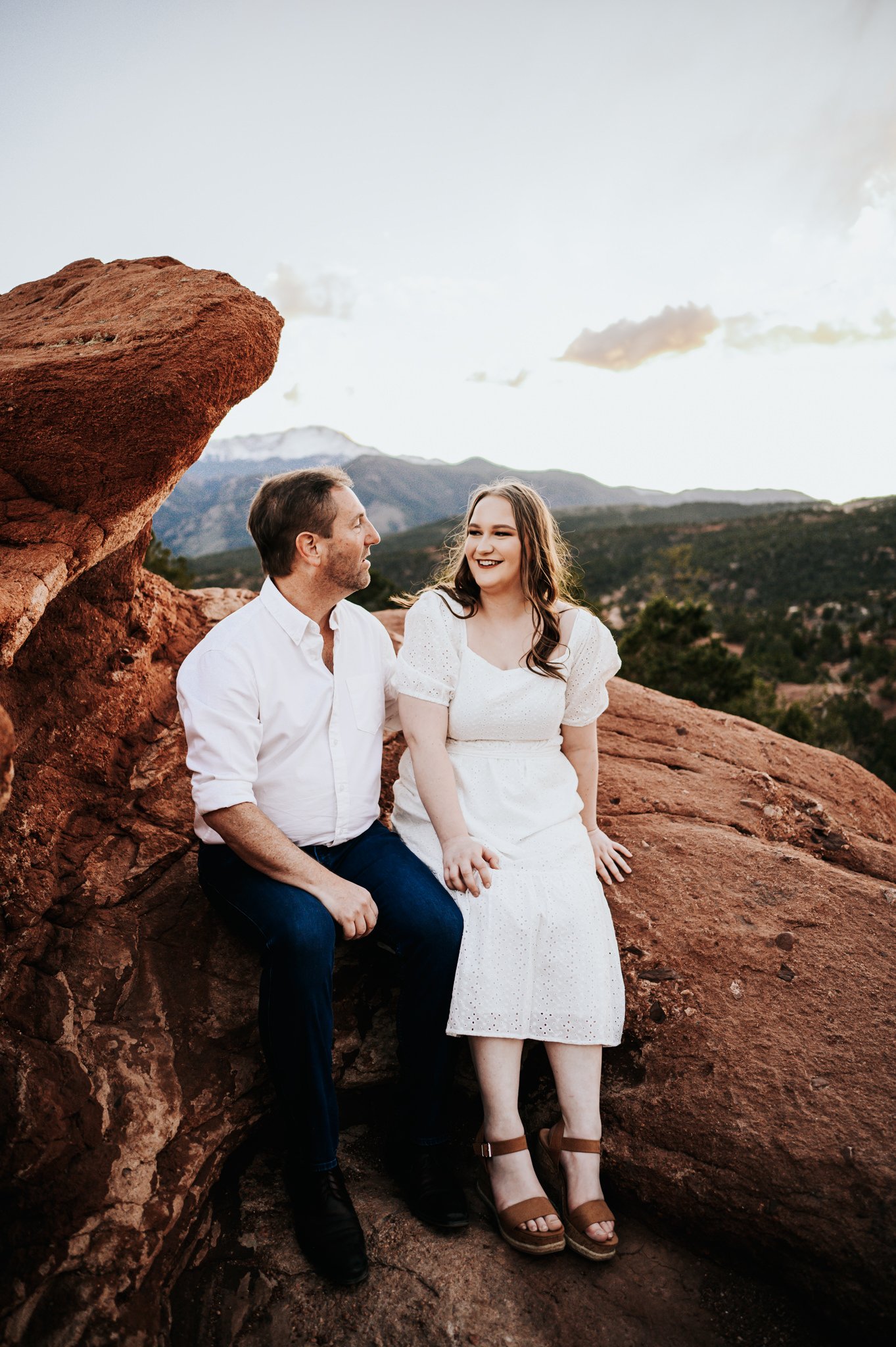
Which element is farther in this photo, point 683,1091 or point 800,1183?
point 683,1091

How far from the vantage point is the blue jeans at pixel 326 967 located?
2502 millimetres

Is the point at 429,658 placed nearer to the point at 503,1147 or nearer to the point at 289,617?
the point at 289,617

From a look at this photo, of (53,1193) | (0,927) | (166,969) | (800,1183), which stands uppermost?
(0,927)

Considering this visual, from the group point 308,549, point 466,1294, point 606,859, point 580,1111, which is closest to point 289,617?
point 308,549

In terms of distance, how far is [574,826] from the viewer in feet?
10.4

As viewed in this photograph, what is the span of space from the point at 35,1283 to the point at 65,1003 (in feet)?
2.76

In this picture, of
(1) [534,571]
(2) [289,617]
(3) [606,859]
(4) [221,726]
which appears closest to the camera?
(4) [221,726]

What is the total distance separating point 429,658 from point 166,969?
163 cm

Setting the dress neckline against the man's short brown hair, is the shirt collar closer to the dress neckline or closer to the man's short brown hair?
the man's short brown hair

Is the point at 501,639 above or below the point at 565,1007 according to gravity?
above

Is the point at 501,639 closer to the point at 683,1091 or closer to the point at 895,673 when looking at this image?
the point at 683,1091

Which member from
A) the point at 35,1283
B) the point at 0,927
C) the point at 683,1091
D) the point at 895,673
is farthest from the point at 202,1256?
the point at 895,673

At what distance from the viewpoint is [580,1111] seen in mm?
2645

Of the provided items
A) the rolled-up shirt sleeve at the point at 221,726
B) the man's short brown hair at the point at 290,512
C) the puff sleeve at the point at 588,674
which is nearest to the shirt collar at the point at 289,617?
the man's short brown hair at the point at 290,512
